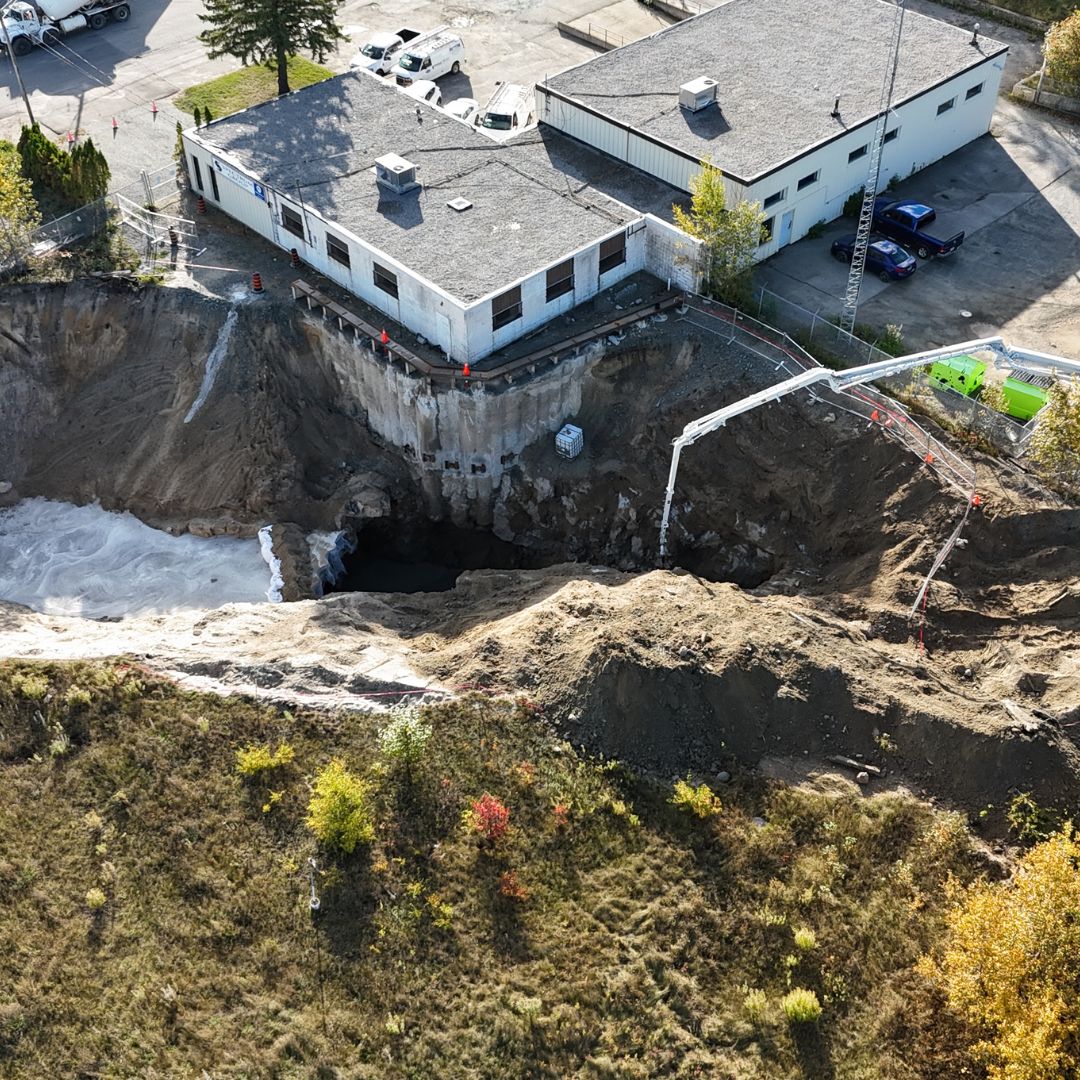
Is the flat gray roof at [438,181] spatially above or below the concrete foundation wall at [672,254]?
above

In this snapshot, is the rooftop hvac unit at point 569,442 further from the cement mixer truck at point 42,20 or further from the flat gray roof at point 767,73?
the cement mixer truck at point 42,20

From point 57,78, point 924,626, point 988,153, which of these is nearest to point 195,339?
point 57,78

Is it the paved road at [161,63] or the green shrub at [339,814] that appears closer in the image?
the green shrub at [339,814]

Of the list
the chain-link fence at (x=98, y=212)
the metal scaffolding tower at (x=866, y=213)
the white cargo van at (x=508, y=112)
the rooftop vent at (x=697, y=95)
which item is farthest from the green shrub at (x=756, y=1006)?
the chain-link fence at (x=98, y=212)

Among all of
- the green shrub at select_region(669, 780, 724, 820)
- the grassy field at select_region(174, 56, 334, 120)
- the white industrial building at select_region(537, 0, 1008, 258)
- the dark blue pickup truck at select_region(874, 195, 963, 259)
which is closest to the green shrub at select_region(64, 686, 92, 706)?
the green shrub at select_region(669, 780, 724, 820)

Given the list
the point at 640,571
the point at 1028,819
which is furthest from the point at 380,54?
the point at 1028,819

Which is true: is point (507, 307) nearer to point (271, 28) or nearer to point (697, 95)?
point (697, 95)
